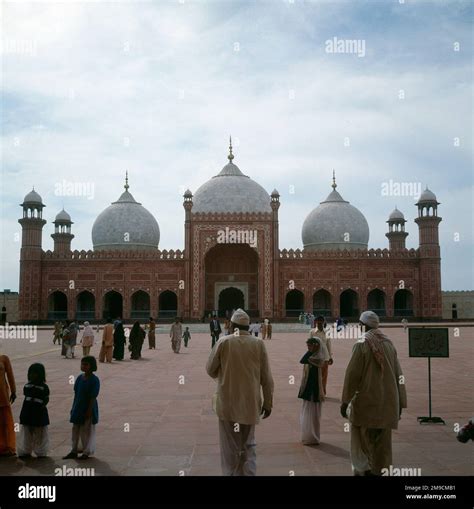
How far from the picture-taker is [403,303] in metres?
35.5

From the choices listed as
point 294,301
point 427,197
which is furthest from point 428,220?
point 294,301

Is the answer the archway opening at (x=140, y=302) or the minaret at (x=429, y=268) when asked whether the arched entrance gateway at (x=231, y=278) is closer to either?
the archway opening at (x=140, y=302)

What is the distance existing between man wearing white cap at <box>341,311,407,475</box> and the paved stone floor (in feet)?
0.86

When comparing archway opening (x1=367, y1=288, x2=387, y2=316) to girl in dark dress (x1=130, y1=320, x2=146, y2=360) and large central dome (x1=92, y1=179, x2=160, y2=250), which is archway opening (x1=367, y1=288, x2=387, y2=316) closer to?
large central dome (x1=92, y1=179, x2=160, y2=250)

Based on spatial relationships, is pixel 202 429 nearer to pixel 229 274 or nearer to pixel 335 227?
pixel 229 274

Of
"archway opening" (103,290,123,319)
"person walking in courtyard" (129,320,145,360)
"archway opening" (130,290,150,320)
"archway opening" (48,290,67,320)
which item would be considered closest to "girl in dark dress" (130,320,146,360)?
"person walking in courtyard" (129,320,145,360)

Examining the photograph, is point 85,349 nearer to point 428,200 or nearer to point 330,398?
point 330,398

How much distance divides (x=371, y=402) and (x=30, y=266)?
104 ft

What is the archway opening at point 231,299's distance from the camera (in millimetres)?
34156

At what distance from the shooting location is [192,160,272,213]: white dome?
36562 mm

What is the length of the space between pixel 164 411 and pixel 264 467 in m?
2.46
